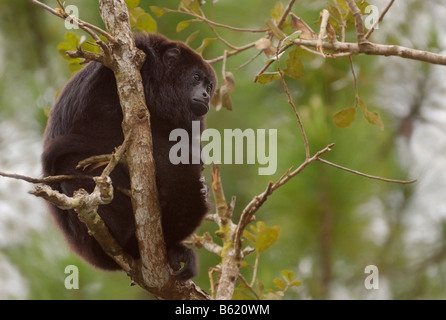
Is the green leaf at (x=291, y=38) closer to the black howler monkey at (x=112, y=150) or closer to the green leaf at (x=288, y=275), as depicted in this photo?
the black howler monkey at (x=112, y=150)

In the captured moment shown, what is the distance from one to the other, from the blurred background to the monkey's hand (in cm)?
133

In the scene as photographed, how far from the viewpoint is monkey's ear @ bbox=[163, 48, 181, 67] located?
4.06 m

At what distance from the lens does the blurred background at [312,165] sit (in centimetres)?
520

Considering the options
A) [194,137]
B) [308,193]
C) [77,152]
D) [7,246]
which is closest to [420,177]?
[308,193]

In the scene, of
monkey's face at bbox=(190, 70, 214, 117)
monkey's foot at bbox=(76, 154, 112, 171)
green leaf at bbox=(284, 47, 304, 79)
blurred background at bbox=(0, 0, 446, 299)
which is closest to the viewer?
monkey's foot at bbox=(76, 154, 112, 171)

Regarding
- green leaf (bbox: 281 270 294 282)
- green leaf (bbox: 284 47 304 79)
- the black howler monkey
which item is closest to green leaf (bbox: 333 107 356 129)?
green leaf (bbox: 284 47 304 79)

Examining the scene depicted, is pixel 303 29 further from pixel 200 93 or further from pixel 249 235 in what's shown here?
pixel 249 235

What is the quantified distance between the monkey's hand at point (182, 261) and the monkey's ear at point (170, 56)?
1281mm

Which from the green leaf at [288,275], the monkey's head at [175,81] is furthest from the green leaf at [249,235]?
the monkey's head at [175,81]

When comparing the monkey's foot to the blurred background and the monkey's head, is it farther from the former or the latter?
the blurred background

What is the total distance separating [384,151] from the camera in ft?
21.3

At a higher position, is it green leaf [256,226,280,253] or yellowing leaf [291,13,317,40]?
yellowing leaf [291,13,317,40]
